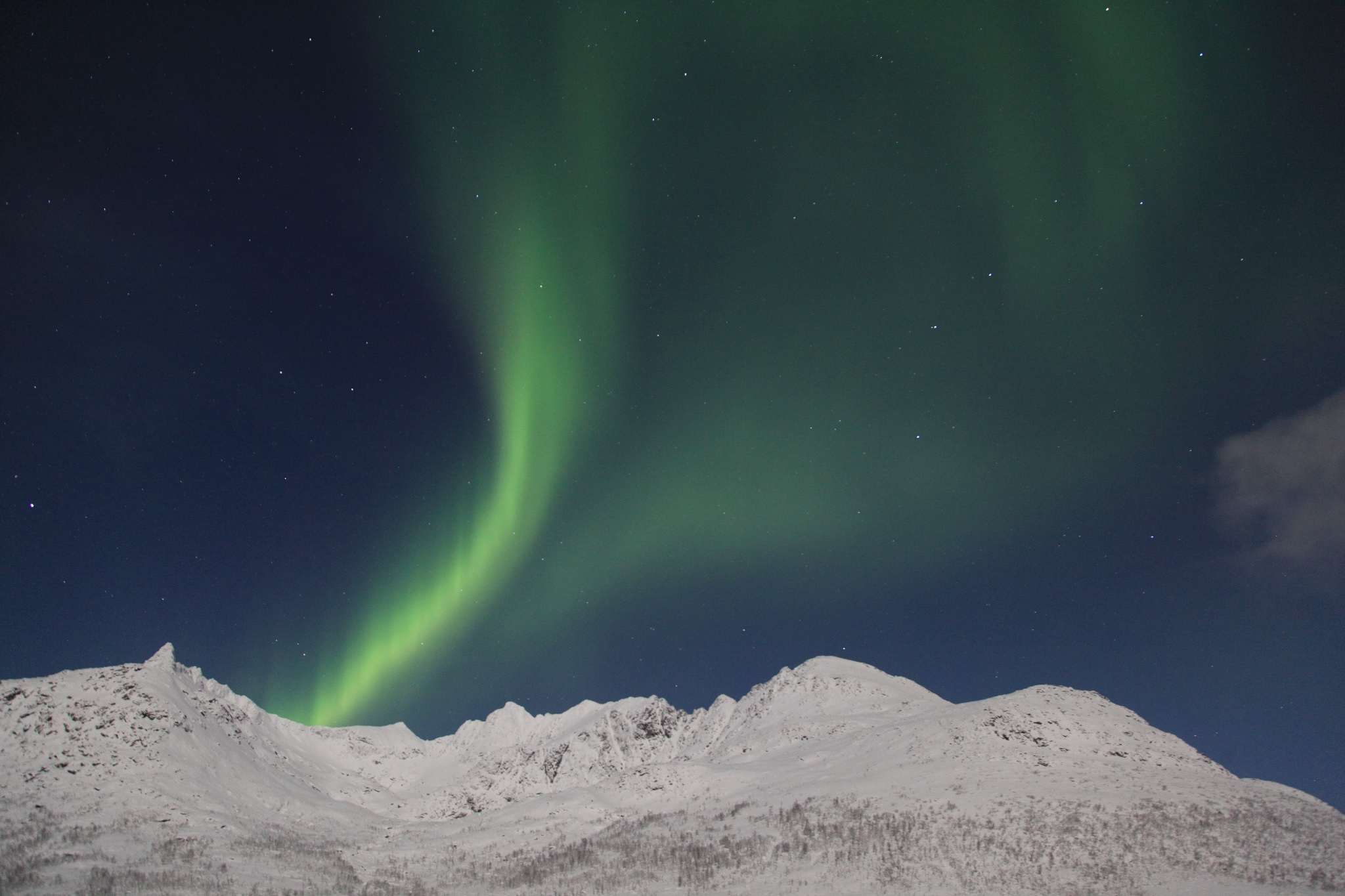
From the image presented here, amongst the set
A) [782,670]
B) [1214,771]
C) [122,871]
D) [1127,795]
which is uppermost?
[782,670]

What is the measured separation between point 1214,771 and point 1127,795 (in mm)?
17621

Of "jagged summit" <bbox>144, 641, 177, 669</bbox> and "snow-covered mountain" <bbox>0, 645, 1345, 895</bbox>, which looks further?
"jagged summit" <bbox>144, 641, 177, 669</bbox>

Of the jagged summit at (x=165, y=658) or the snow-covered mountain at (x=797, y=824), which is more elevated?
the jagged summit at (x=165, y=658)

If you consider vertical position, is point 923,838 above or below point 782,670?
below

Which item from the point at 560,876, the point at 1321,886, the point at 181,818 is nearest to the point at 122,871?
the point at 560,876

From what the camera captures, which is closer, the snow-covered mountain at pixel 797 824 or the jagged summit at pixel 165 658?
the snow-covered mountain at pixel 797 824

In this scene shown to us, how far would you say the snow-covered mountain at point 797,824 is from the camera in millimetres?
28359

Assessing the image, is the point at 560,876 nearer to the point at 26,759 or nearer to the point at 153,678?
the point at 26,759

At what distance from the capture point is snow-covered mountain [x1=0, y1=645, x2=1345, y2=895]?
28.4 metres

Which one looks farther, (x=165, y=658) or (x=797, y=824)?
(x=165, y=658)

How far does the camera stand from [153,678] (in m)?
116

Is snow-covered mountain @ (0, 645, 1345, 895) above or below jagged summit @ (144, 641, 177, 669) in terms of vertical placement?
below

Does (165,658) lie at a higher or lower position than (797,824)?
higher

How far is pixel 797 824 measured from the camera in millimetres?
38781
